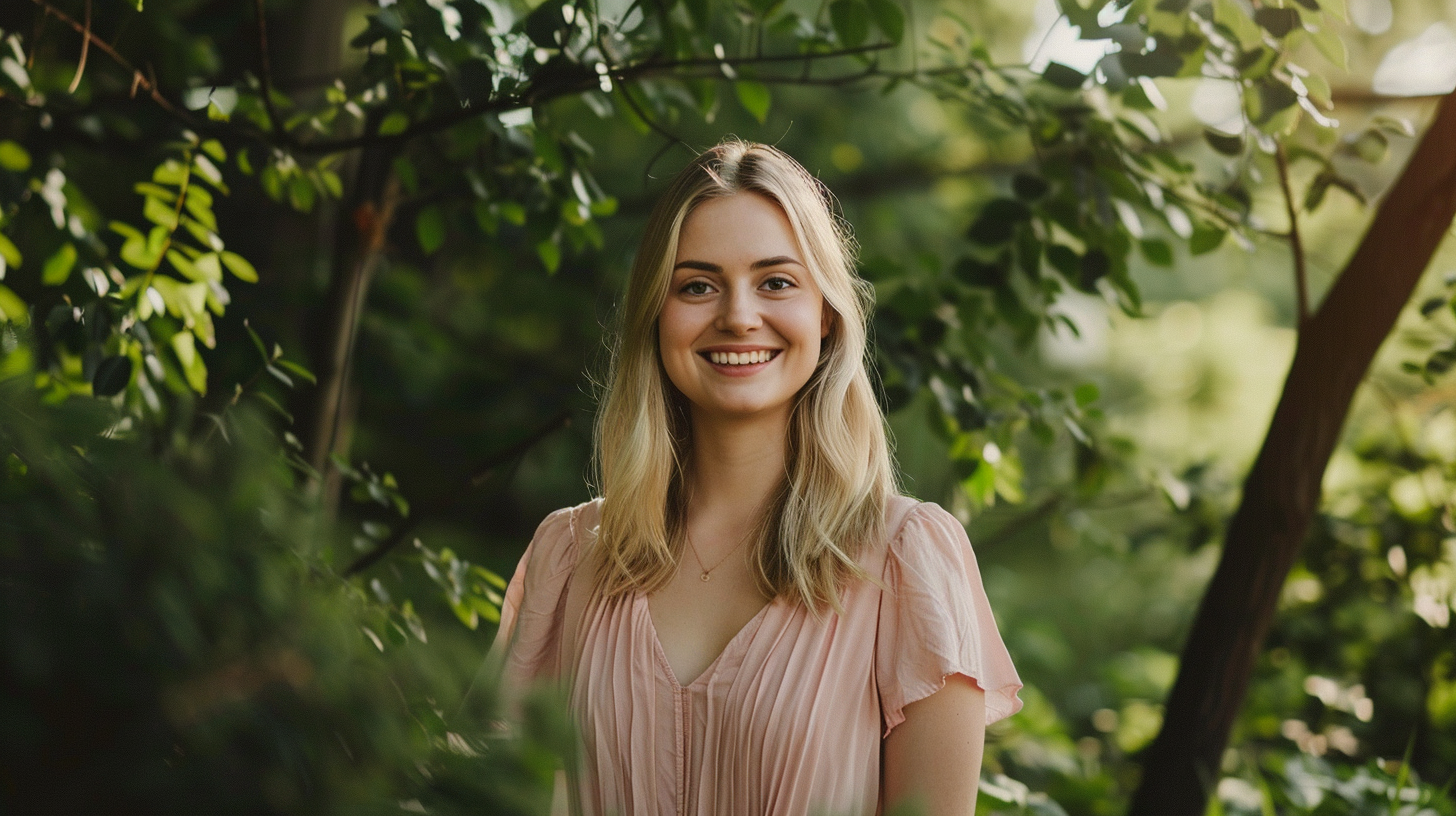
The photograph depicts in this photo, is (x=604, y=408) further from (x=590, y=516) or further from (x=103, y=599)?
(x=103, y=599)

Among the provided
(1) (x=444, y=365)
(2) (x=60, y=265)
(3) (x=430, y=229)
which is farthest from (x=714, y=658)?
(1) (x=444, y=365)

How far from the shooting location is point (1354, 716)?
138 inches

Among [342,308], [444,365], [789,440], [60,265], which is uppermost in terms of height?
[60,265]

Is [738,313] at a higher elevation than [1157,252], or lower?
lower

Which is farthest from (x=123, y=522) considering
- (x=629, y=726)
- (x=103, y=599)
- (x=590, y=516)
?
(x=590, y=516)

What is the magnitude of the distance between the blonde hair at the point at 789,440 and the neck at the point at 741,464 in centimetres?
3

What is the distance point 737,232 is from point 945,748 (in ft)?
3.11

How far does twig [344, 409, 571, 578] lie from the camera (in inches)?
97.3

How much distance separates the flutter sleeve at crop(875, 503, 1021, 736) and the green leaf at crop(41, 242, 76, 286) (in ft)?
5.78

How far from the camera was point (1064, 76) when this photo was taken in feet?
7.23

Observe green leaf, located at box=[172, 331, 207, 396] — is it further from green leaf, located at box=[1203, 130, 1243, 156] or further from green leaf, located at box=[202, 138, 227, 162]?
green leaf, located at box=[1203, 130, 1243, 156]

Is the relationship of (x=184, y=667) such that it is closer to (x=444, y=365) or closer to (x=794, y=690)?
Answer: (x=794, y=690)

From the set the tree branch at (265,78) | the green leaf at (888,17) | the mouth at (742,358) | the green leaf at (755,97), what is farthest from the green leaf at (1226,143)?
the tree branch at (265,78)

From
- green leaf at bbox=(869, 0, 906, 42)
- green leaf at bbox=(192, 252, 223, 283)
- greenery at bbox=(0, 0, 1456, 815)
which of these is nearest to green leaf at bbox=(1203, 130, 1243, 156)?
greenery at bbox=(0, 0, 1456, 815)
